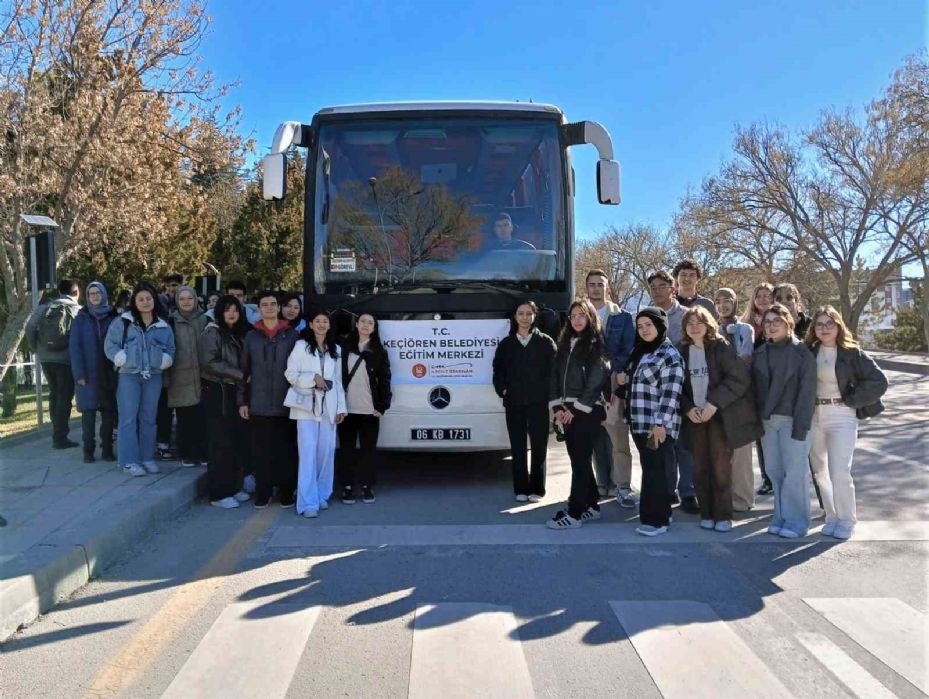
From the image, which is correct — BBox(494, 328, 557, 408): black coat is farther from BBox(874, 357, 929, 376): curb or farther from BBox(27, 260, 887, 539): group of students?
BBox(874, 357, 929, 376): curb

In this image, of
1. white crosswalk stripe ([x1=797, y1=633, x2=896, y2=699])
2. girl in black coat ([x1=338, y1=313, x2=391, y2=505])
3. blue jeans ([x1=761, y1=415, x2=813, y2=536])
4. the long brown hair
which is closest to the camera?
white crosswalk stripe ([x1=797, y1=633, x2=896, y2=699])

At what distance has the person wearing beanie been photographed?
541cm

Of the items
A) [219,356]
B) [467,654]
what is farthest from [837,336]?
[219,356]

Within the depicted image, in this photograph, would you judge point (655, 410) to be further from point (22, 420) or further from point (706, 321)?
point (22, 420)

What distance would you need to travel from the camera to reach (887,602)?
164 inches

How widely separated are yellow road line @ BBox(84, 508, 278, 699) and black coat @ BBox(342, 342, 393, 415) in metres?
1.52

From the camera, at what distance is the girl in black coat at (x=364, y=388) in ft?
20.9

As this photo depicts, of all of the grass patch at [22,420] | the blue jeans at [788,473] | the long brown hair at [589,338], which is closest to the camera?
the blue jeans at [788,473]

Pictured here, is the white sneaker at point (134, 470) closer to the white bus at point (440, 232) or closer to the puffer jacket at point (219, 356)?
the puffer jacket at point (219, 356)

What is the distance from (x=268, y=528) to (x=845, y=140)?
1154 inches

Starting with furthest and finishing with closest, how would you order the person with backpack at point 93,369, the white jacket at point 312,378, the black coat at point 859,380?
the person with backpack at point 93,369 < the white jacket at point 312,378 < the black coat at point 859,380

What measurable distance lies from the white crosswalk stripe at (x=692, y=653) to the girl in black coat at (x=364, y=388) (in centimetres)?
301

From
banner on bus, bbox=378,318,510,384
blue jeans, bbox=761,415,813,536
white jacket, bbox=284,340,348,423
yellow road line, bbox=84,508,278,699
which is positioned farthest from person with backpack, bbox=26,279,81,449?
blue jeans, bbox=761,415,813,536

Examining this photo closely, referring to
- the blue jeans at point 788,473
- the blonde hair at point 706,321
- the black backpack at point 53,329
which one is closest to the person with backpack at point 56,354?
the black backpack at point 53,329
